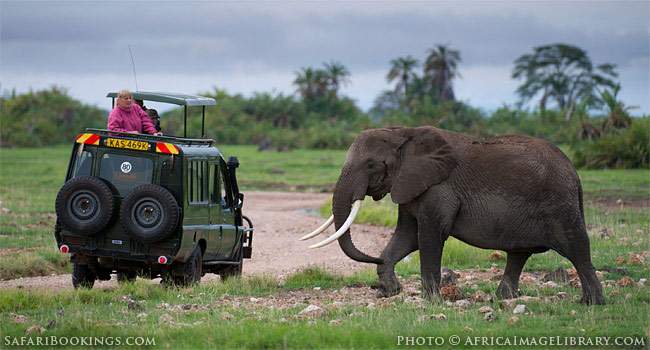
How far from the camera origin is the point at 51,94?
77562mm

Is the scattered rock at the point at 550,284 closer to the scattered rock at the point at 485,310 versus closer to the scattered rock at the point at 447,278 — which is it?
the scattered rock at the point at 447,278

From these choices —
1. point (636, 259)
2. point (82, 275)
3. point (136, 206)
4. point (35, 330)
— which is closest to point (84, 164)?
point (136, 206)

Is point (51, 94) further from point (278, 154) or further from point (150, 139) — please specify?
point (150, 139)

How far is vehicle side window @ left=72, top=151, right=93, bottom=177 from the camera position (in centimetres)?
1419

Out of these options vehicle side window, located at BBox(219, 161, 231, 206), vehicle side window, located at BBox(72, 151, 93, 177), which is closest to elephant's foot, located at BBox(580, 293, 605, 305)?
vehicle side window, located at BBox(219, 161, 231, 206)

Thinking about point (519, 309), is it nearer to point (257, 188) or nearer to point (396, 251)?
point (396, 251)

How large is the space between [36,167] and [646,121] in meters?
23.2

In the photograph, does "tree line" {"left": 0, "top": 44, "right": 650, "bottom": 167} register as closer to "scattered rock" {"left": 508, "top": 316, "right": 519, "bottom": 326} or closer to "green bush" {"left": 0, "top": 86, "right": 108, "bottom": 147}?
"green bush" {"left": 0, "top": 86, "right": 108, "bottom": 147}

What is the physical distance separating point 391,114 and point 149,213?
59.0 meters

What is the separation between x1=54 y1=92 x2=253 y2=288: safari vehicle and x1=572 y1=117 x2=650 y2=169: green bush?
27802 mm

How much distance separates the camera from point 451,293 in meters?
13.5

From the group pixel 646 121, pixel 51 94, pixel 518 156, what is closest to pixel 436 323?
pixel 518 156

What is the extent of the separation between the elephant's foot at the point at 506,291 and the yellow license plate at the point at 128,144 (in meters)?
4.54

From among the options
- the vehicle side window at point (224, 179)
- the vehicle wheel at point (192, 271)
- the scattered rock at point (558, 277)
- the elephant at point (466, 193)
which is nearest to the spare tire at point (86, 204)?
the vehicle wheel at point (192, 271)
